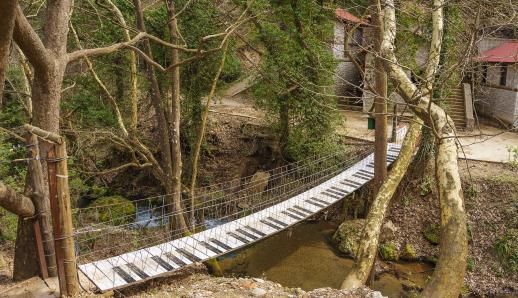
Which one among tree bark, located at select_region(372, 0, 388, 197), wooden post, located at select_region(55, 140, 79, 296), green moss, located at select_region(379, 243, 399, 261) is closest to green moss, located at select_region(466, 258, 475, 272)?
green moss, located at select_region(379, 243, 399, 261)

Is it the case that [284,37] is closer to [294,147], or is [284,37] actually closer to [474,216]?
[294,147]

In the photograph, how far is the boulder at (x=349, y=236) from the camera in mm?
9161

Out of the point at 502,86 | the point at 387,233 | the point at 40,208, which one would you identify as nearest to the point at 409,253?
the point at 387,233

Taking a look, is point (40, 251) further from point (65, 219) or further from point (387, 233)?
point (387, 233)

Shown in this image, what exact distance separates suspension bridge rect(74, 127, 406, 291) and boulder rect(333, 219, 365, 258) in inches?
41.9

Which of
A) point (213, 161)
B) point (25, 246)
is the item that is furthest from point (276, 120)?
point (25, 246)

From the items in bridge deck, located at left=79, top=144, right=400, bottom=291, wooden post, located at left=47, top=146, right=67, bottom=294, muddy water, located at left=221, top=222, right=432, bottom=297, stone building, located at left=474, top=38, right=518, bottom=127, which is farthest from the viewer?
stone building, located at left=474, top=38, right=518, bottom=127

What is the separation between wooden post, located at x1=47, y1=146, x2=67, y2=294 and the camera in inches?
161

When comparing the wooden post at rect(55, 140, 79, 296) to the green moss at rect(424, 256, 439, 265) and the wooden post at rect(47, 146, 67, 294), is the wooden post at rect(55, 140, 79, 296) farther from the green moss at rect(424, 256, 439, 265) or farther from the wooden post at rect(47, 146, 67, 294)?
the green moss at rect(424, 256, 439, 265)

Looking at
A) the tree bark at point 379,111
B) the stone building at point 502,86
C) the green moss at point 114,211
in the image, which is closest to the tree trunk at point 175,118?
the green moss at point 114,211

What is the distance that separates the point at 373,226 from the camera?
6258 millimetres

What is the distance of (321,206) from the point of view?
8.20 meters

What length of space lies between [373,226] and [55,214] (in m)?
4.27

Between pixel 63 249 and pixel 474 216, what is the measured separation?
8.16 metres
